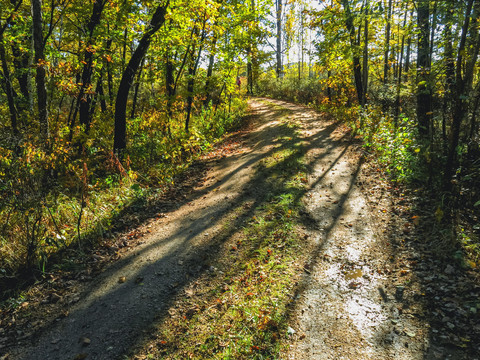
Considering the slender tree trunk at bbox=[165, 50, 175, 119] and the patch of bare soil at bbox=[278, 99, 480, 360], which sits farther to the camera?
the slender tree trunk at bbox=[165, 50, 175, 119]

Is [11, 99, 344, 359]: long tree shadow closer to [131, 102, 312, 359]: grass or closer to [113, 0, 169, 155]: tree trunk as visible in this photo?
[131, 102, 312, 359]: grass

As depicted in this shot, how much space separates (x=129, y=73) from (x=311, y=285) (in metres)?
7.90

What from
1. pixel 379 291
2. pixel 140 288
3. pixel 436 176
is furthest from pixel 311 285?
pixel 436 176

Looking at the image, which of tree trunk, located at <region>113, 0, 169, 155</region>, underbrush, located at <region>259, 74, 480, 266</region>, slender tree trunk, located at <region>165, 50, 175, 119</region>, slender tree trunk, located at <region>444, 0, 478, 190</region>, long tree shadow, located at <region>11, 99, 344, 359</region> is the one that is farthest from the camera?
slender tree trunk, located at <region>165, 50, 175, 119</region>

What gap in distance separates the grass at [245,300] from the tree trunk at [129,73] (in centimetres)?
509

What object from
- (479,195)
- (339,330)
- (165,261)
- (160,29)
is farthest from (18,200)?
(479,195)

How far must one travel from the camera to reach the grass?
316cm

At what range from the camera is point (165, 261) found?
471cm

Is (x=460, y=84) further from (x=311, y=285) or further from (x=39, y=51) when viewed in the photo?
(x=39, y=51)

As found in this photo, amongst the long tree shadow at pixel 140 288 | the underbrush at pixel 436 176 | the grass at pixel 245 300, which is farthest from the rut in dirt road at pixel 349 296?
the long tree shadow at pixel 140 288

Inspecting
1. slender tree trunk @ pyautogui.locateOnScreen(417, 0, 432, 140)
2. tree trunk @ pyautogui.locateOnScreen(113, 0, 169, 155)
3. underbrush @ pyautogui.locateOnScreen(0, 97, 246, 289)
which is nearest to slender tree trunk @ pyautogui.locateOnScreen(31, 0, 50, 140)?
underbrush @ pyautogui.locateOnScreen(0, 97, 246, 289)

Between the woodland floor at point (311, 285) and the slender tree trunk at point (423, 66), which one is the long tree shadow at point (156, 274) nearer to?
the woodland floor at point (311, 285)

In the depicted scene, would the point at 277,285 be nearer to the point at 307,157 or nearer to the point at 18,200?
the point at 18,200

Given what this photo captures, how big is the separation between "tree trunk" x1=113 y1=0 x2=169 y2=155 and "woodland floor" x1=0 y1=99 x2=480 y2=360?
313 cm
